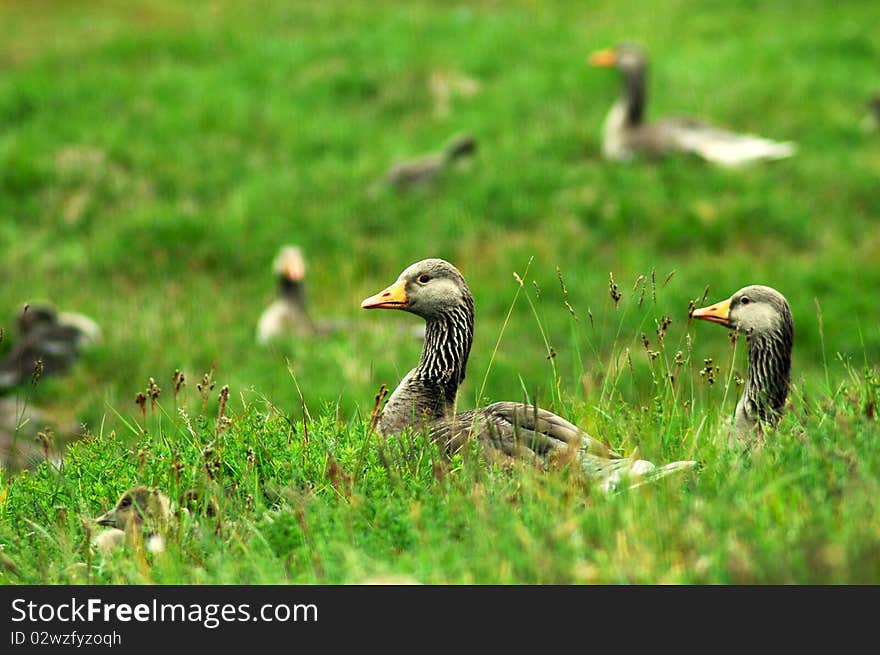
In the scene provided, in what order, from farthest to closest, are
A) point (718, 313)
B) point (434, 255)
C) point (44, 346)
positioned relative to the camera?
point (434, 255), point (44, 346), point (718, 313)

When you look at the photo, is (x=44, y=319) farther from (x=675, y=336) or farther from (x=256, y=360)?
(x=675, y=336)

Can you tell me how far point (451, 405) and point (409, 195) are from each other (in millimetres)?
9849

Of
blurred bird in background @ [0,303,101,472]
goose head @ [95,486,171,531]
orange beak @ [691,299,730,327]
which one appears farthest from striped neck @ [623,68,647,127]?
goose head @ [95,486,171,531]

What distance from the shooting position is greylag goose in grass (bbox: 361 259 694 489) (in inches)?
192

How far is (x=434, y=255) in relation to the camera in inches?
560

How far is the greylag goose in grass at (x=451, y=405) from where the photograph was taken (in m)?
4.88

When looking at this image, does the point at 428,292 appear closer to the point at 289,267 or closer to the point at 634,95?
the point at 289,267

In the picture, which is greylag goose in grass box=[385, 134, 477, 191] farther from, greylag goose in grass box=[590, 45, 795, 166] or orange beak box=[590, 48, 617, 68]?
orange beak box=[590, 48, 617, 68]

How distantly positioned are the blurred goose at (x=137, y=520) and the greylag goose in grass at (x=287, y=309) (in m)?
7.27

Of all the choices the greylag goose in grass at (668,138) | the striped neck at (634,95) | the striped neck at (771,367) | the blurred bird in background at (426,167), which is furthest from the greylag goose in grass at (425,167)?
the striped neck at (771,367)

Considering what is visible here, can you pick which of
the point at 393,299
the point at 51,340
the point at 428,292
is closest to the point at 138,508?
the point at 393,299

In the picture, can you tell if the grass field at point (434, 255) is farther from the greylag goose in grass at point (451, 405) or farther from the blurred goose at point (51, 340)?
the blurred goose at point (51, 340)

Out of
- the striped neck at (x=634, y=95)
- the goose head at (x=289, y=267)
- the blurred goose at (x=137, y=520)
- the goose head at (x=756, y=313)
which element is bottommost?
the blurred goose at (x=137, y=520)
